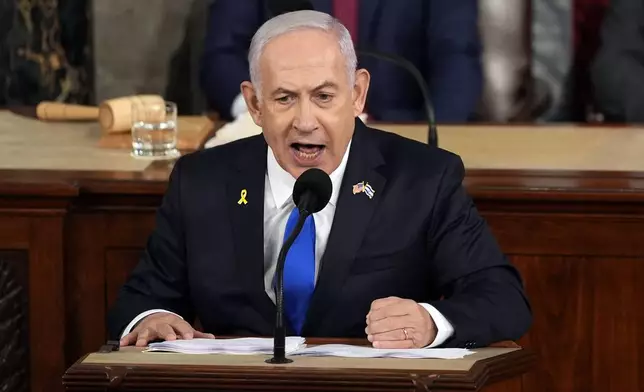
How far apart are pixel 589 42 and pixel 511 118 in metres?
0.42

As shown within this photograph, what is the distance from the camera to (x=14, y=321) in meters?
2.58

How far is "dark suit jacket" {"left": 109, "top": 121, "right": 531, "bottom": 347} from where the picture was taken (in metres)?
2.18

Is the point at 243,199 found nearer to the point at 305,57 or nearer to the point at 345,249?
the point at 345,249

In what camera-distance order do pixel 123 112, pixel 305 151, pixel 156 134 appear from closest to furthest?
pixel 305 151 < pixel 156 134 < pixel 123 112

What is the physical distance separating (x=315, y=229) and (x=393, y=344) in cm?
38

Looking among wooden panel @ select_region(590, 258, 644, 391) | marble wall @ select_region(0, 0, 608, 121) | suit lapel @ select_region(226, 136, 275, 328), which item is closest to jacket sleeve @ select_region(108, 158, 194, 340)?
suit lapel @ select_region(226, 136, 275, 328)

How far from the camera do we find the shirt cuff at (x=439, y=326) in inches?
78.5

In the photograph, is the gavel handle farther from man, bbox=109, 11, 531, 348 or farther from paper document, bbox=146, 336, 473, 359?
paper document, bbox=146, 336, 473, 359

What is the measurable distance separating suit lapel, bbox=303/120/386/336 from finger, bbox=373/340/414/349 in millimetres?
275

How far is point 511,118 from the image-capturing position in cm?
459

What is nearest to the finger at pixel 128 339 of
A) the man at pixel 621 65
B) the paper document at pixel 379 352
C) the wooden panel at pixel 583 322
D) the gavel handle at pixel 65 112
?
the paper document at pixel 379 352

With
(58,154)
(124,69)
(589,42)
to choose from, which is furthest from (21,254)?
(589,42)

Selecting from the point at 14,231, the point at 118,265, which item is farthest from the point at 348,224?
the point at 14,231

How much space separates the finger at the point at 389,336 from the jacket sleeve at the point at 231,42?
231 centimetres
